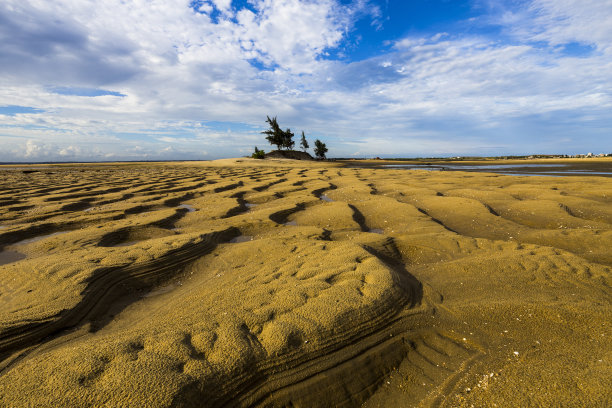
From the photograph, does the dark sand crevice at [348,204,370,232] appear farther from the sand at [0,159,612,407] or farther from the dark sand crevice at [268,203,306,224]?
the dark sand crevice at [268,203,306,224]

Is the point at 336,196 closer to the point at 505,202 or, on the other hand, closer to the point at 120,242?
the point at 505,202

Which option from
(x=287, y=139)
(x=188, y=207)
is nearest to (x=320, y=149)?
(x=287, y=139)

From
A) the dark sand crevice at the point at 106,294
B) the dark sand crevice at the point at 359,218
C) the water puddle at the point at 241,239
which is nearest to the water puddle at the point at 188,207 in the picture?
the water puddle at the point at 241,239

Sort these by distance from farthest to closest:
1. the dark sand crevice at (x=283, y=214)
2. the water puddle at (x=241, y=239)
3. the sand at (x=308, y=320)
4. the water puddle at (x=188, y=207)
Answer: the water puddle at (x=188, y=207) → the dark sand crevice at (x=283, y=214) → the water puddle at (x=241, y=239) → the sand at (x=308, y=320)

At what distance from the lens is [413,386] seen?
175cm

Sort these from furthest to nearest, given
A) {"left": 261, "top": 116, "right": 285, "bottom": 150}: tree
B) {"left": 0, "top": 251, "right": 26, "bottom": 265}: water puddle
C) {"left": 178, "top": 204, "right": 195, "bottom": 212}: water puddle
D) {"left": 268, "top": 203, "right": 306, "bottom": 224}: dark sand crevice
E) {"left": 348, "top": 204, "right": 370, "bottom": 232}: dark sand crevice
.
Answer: {"left": 261, "top": 116, "right": 285, "bottom": 150}: tree → {"left": 178, "top": 204, "right": 195, "bottom": 212}: water puddle → {"left": 268, "top": 203, "right": 306, "bottom": 224}: dark sand crevice → {"left": 348, "top": 204, "right": 370, "bottom": 232}: dark sand crevice → {"left": 0, "top": 251, "right": 26, "bottom": 265}: water puddle

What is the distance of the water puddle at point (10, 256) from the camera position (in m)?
3.70

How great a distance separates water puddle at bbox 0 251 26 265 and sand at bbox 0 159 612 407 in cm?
5

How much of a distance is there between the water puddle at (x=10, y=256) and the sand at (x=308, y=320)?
0.05m

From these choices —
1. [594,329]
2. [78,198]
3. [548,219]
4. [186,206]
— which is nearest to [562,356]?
[594,329]

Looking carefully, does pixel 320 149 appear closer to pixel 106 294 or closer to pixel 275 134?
pixel 275 134

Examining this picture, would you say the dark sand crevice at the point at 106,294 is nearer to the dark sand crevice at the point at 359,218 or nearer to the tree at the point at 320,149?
the dark sand crevice at the point at 359,218

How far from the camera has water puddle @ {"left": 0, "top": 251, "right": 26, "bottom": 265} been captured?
3703mm

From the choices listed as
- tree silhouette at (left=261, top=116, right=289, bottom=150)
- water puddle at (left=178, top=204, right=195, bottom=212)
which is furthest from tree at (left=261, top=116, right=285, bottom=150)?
water puddle at (left=178, top=204, right=195, bottom=212)
